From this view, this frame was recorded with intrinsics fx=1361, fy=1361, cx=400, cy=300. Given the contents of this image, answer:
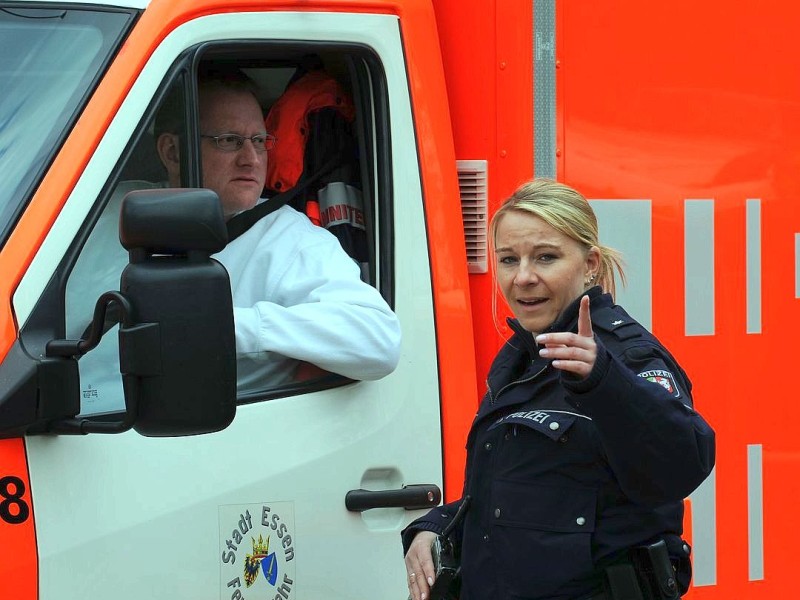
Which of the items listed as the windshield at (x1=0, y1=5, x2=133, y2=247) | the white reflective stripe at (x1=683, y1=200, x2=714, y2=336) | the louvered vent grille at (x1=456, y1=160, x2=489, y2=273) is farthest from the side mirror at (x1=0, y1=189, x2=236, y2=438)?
the white reflective stripe at (x1=683, y1=200, x2=714, y2=336)

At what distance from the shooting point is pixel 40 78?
267 cm

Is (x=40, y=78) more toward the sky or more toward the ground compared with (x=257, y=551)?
more toward the sky

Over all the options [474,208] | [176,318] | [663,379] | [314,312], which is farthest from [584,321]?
[474,208]

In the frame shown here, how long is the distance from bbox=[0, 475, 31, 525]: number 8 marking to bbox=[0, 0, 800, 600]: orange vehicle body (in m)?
0.96

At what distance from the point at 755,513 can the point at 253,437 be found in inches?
51.5

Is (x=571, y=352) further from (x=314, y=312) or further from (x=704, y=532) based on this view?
(x=704, y=532)

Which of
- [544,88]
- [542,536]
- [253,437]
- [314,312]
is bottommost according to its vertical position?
[542,536]

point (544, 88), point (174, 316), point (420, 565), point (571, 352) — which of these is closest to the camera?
point (571, 352)

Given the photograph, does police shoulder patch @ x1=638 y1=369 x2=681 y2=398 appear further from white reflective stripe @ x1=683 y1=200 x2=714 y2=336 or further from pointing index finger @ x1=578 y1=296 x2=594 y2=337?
white reflective stripe @ x1=683 y1=200 x2=714 y2=336

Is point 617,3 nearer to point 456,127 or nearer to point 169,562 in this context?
point 456,127

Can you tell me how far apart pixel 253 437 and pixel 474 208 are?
2.65ft

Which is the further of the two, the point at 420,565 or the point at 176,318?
the point at 420,565

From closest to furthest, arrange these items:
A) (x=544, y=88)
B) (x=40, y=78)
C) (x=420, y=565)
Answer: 1. (x=420, y=565)
2. (x=40, y=78)
3. (x=544, y=88)

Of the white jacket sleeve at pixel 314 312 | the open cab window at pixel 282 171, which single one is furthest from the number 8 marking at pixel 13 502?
the white jacket sleeve at pixel 314 312
